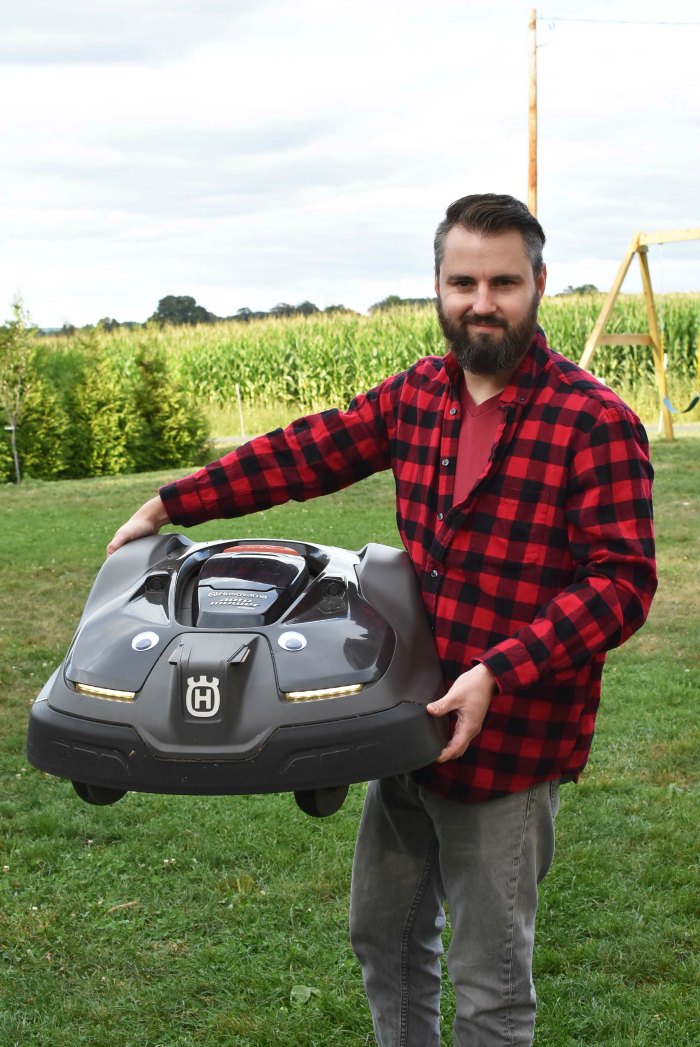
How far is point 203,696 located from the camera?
1816 mm

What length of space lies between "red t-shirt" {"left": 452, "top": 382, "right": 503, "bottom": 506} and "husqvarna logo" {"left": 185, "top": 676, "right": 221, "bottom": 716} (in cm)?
57

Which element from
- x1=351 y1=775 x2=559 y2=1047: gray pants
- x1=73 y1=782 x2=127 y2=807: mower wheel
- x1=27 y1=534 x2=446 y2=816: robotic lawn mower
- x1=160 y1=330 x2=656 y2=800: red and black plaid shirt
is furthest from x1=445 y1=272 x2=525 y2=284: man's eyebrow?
x1=73 y1=782 x2=127 y2=807: mower wheel

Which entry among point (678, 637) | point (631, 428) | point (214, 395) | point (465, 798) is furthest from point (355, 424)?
point (214, 395)

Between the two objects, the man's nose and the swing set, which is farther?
the swing set

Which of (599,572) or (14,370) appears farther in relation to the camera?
(14,370)

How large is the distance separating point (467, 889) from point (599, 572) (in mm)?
661

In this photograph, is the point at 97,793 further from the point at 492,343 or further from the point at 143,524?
the point at 492,343

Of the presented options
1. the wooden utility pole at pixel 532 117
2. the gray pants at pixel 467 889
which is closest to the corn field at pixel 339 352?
the wooden utility pole at pixel 532 117

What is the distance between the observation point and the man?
1.94 m

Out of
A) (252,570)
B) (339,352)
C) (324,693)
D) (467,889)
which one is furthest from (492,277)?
(339,352)

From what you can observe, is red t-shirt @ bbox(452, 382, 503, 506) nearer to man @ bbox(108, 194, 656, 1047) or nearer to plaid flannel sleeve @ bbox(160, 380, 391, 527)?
man @ bbox(108, 194, 656, 1047)

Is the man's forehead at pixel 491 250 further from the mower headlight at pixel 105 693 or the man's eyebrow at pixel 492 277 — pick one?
the mower headlight at pixel 105 693

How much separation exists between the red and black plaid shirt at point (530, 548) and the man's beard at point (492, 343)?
0.14 ft

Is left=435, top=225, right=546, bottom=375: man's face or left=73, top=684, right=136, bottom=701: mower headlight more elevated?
left=435, top=225, right=546, bottom=375: man's face
